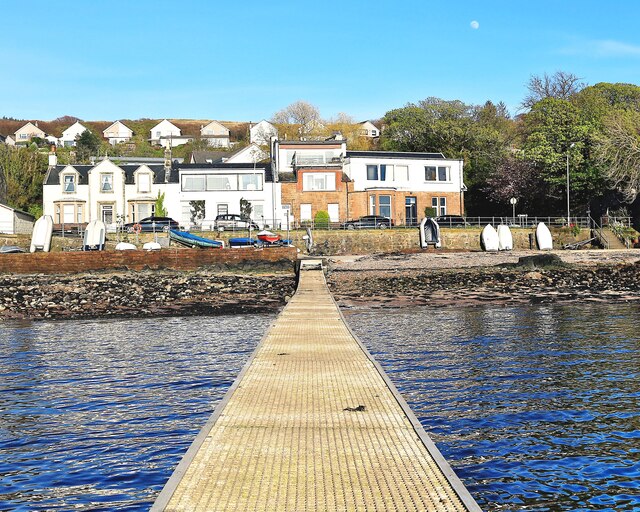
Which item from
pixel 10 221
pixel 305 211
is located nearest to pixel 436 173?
pixel 305 211

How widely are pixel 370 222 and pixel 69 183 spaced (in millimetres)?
28188

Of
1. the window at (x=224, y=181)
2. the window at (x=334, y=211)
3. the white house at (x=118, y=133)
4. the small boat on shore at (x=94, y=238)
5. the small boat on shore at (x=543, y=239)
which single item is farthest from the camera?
the white house at (x=118, y=133)

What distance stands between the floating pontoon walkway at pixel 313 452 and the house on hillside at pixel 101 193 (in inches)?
2408

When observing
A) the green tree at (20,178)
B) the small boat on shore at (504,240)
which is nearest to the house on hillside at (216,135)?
the green tree at (20,178)

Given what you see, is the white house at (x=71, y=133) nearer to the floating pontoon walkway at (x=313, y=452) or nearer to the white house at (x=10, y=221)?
the white house at (x=10, y=221)

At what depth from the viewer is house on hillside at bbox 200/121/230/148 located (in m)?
156

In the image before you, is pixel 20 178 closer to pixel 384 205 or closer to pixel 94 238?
pixel 94 238

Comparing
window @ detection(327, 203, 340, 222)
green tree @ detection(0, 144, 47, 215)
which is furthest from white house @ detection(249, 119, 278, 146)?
window @ detection(327, 203, 340, 222)

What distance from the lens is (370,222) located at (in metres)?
67.7

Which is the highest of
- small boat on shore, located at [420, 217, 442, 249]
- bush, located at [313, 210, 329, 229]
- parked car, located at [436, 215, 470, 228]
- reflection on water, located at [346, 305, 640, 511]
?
bush, located at [313, 210, 329, 229]

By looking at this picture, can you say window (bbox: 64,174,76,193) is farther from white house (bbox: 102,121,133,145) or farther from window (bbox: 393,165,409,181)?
white house (bbox: 102,121,133,145)

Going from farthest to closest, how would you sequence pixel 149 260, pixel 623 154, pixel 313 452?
pixel 623 154, pixel 149 260, pixel 313 452

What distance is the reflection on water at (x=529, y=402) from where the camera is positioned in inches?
360

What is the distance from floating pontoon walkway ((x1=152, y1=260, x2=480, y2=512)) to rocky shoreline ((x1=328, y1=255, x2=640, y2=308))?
19.9 metres
